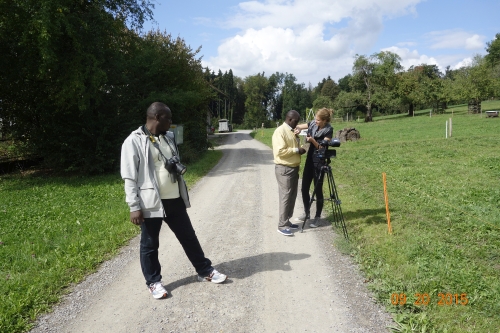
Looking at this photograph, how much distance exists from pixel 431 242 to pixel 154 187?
408 centimetres

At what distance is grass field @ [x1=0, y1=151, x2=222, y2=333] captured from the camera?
386 centimetres

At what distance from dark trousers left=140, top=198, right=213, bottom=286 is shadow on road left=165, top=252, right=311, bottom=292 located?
0.25 m

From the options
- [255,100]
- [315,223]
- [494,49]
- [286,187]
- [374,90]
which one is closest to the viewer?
[286,187]

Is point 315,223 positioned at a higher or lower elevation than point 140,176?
lower

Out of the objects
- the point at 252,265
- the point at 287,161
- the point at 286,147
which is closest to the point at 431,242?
the point at 287,161

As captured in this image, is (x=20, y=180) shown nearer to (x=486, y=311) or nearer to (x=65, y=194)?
(x=65, y=194)

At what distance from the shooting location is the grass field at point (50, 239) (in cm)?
386

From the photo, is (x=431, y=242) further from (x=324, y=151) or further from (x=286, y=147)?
(x=286, y=147)

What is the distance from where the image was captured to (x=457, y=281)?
3877mm

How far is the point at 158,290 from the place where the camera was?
3.83 meters

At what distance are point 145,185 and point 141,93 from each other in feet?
43.7

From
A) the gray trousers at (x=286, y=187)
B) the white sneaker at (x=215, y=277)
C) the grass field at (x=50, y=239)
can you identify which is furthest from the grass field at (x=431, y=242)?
the grass field at (x=50, y=239)
